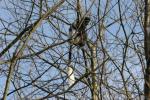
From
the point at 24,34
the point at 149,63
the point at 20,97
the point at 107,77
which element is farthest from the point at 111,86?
Result: the point at 24,34

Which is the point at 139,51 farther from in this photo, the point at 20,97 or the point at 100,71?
the point at 20,97

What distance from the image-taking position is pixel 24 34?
3494 mm

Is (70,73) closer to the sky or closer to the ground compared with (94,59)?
closer to the ground

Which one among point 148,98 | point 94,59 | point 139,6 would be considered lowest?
point 148,98

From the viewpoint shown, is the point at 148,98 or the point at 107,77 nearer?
the point at 148,98

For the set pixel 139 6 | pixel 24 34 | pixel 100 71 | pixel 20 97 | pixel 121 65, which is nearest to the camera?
pixel 24 34

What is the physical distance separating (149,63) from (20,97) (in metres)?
1.63

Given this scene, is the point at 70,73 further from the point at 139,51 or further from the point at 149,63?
the point at 139,51

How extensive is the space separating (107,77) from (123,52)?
1.45 ft

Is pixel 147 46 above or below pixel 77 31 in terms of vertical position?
above

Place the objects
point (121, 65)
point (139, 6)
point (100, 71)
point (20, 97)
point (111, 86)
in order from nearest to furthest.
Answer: point (20, 97) → point (100, 71) → point (121, 65) → point (111, 86) → point (139, 6)

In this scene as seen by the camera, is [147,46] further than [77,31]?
Yes

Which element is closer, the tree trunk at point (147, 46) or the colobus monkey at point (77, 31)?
the colobus monkey at point (77, 31)

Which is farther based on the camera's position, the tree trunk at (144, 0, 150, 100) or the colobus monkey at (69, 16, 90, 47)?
the tree trunk at (144, 0, 150, 100)
